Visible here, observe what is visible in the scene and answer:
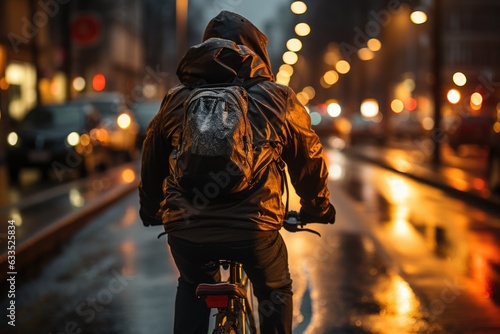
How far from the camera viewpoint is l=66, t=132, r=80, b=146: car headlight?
21469mm

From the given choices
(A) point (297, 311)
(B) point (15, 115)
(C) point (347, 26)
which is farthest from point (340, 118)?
(A) point (297, 311)

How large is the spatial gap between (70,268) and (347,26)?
57.1 metres

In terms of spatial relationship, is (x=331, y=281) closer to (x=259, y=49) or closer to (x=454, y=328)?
(x=454, y=328)

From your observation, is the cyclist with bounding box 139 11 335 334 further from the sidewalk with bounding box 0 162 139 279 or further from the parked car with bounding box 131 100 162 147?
the parked car with bounding box 131 100 162 147

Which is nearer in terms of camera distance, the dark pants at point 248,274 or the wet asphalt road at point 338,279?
the dark pants at point 248,274

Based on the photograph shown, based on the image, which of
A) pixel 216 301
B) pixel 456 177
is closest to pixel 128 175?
pixel 456 177

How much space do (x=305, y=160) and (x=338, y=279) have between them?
4.79 m

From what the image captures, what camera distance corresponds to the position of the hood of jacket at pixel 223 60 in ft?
12.3

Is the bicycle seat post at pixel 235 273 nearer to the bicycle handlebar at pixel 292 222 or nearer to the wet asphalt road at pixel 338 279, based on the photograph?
the bicycle handlebar at pixel 292 222

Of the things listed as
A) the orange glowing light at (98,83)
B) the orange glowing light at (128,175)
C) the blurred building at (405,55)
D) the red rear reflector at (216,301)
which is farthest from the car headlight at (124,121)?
the blurred building at (405,55)

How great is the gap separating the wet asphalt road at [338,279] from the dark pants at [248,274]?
8.48ft

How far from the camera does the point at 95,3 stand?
148 ft

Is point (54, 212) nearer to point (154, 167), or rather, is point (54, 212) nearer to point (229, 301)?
point (154, 167)

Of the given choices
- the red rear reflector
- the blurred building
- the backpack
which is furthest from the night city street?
the blurred building
